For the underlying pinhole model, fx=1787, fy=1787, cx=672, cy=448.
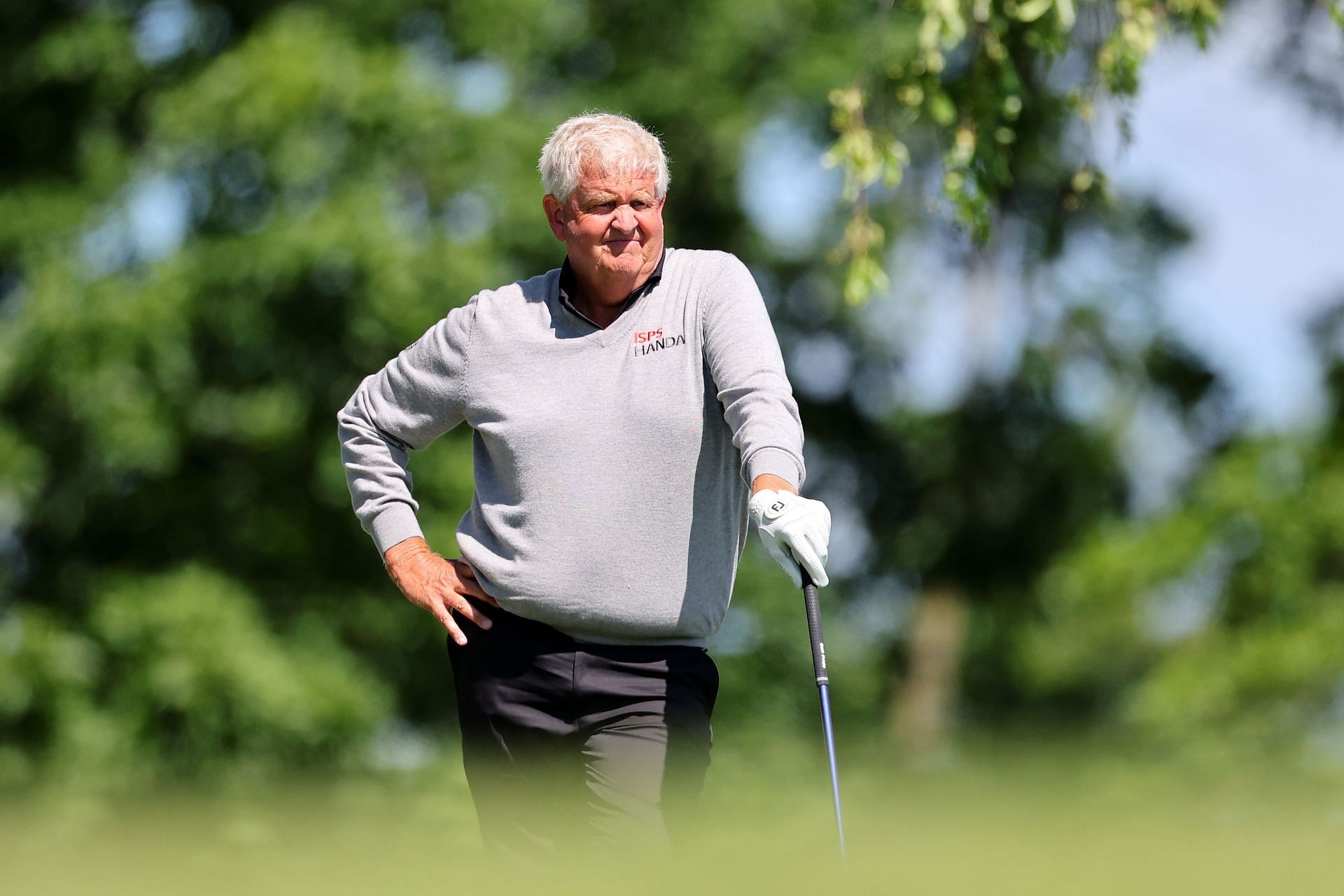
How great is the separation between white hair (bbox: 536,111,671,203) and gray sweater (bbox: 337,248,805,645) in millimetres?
217

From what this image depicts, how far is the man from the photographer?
3506 millimetres

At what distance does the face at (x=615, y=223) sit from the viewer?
142 inches

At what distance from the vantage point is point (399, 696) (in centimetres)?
1463

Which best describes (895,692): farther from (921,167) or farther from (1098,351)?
(921,167)

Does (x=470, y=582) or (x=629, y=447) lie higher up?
(x=629, y=447)

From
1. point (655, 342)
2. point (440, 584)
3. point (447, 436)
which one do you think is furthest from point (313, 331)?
point (655, 342)

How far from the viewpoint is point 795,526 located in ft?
11.0

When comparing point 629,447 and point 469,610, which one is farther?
point 469,610

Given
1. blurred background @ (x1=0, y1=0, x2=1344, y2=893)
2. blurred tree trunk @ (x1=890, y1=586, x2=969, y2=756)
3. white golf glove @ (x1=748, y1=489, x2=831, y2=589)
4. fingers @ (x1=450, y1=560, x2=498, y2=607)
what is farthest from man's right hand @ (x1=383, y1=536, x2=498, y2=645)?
blurred tree trunk @ (x1=890, y1=586, x2=969, y2=756)

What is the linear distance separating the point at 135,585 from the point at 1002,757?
900 centimetres

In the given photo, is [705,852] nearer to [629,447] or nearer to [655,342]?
[629,447]

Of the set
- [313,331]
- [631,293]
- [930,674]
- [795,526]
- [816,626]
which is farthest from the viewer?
[930,674]

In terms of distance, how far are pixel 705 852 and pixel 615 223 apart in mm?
1273

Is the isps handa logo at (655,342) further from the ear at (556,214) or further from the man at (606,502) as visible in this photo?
the ear at (556,214)
